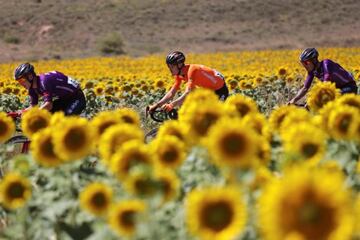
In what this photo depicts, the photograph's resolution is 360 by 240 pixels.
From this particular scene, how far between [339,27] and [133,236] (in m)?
55.2

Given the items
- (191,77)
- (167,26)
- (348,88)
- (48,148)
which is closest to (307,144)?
(48,148)

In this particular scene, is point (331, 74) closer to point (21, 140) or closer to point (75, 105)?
point (75, 105)

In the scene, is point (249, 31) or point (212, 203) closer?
point (212, 203)

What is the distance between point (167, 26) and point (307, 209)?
5804 cm

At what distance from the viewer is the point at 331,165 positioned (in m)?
4.12

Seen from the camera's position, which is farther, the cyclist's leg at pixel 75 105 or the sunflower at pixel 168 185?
the cyclist's leg at pixel 75 105

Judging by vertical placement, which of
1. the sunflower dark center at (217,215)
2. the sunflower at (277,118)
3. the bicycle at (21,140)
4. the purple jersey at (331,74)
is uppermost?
the purple jersey at (331,74)

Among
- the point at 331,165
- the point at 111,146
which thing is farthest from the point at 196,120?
the point at 331,165

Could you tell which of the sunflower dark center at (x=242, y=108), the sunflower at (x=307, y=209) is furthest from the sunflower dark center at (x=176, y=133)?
the sunflower at (x=307, y=209)

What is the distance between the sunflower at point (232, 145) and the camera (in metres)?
3.73

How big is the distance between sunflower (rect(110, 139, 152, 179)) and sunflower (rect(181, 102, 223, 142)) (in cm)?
40

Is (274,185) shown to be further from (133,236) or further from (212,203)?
(133,236)

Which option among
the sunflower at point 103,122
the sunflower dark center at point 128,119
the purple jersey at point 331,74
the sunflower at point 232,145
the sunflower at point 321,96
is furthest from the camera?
the purple jersey at point 331,74

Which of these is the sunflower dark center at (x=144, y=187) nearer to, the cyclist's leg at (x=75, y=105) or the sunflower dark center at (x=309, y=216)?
the sunflower dark center at (x=309, y=216)
